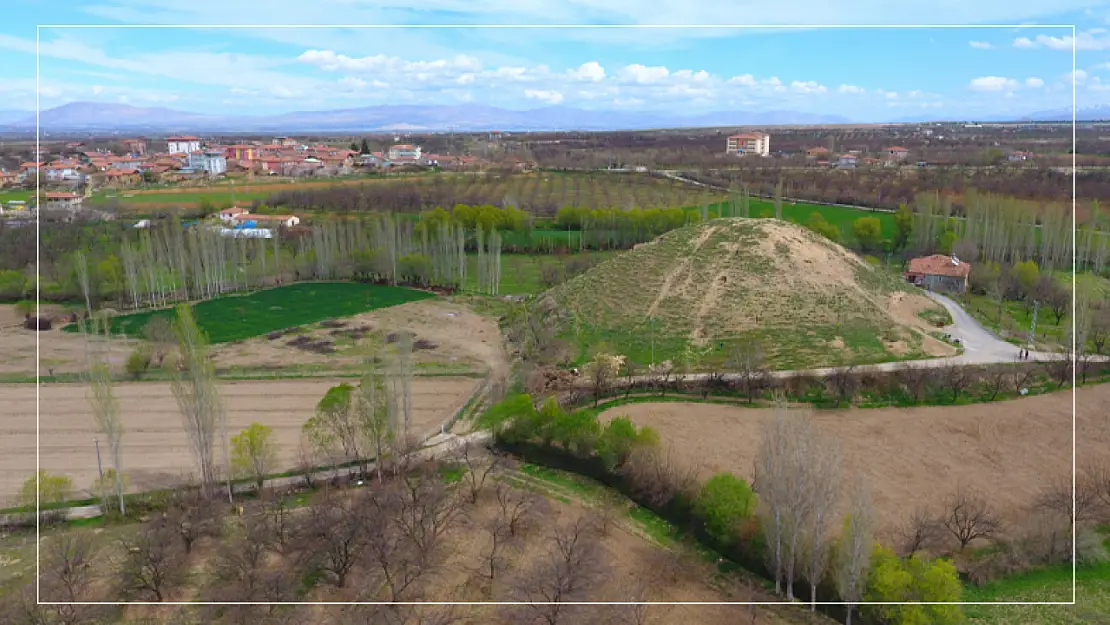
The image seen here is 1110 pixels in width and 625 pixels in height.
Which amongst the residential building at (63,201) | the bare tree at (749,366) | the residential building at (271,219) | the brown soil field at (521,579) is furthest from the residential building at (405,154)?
the brown soil field at (521,579)

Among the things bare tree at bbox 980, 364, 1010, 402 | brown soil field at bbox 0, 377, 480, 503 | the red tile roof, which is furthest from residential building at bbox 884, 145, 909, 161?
brown soil field at bbox 0, 377, 480, 503

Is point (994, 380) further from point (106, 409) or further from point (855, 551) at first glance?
point (106, 409)

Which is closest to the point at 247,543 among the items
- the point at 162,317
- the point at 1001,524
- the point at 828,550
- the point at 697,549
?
the point at 697,549

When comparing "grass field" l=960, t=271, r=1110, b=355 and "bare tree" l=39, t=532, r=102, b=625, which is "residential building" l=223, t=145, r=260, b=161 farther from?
"bare tree" l=39, t=532, r=102, b=625

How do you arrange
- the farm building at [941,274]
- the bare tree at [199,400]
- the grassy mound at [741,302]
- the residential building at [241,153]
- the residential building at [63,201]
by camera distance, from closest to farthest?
the bare tree at [199,400], the grassy mound at [741,302], the farm building at [941,274], the residential building at [63,201], the residential building at [241,153]

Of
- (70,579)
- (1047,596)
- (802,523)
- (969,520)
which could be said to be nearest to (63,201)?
(70,579)

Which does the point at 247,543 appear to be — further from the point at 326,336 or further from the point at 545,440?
the point at 326,336

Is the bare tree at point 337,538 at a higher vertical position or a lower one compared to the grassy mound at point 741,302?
lower

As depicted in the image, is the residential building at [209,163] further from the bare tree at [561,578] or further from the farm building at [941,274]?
the bare tree at [561,578]
